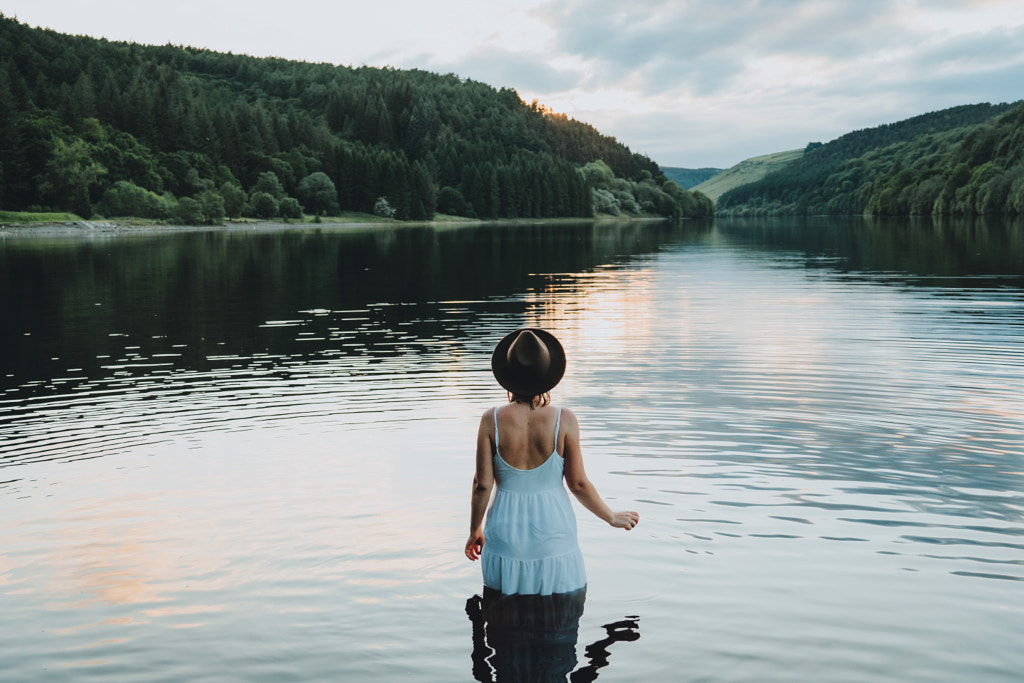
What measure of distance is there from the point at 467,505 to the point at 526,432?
15.4 feet

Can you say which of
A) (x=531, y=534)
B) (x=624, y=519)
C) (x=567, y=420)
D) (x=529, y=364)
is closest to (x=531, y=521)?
(x=531, y=534)

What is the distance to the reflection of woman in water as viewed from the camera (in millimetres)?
6277

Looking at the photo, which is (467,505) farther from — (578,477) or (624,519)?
(578,477)

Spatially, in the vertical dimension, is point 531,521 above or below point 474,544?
above

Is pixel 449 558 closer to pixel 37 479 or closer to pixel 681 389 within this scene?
pixel 37 479

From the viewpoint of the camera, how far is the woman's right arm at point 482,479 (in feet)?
20.9

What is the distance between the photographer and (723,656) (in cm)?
696

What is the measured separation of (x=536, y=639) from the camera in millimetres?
7004

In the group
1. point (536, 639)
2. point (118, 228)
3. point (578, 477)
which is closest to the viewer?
point (578, 477)

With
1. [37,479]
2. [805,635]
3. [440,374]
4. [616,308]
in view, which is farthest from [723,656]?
[616,308]

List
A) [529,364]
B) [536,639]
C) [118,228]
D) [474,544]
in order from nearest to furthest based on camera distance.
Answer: [529,364] → [474,544] → [536,639] → [118,228]

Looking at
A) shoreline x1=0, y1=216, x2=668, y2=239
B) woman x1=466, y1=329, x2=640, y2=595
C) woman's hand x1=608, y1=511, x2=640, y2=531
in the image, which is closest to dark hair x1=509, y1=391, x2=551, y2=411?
woman x1=466, y1=329, x2=640, y2=595

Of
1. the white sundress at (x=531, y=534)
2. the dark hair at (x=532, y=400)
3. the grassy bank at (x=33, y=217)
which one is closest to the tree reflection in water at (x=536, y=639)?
the white sundress at (x=531, y=534)

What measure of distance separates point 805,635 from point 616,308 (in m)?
27.3
